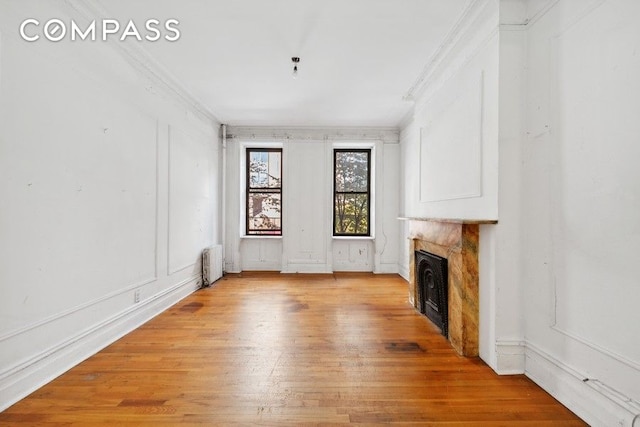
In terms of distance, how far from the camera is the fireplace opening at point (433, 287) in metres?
2.88

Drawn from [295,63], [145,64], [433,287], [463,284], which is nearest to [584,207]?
[463,284]

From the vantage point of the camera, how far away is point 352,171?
6160mm

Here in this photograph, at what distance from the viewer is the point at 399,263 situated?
580 cm

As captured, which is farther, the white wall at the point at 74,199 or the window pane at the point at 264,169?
the window pane at the point at 264,169

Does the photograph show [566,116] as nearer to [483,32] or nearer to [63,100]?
[483,32]

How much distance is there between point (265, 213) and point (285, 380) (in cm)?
428

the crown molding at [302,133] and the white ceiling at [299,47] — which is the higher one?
the white ceiling at [299,47]

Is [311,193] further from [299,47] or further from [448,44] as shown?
[448,44]

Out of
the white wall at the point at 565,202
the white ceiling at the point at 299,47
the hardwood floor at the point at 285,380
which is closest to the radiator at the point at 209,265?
the hardwood floor at the point at 285,380

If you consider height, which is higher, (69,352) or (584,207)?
(584,207)

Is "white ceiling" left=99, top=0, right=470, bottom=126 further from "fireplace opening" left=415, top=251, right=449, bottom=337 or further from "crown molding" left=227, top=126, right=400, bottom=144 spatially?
"fireplace opening" left=415, top=251, right=449, bottom=337

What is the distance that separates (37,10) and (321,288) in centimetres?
414

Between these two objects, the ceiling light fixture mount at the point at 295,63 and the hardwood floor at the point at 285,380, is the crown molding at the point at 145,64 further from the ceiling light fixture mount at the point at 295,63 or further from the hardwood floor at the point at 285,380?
the hardwood floor at the point at 285,380

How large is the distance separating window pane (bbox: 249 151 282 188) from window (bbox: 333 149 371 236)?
1.21 meters
